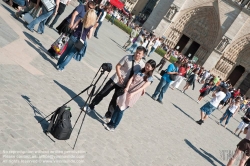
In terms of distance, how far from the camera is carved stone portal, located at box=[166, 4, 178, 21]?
3654 centimetres

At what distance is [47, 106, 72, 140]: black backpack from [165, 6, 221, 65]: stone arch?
112 ft

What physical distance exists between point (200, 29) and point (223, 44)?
3.75 meters

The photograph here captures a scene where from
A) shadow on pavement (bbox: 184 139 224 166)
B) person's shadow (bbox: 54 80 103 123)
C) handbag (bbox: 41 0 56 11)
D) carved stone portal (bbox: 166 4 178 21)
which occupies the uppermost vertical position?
carved stone portal (bbox: 166 4 178 21)

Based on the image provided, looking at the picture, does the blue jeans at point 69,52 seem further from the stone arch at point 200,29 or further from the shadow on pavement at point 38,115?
the stone arch at point 200,29

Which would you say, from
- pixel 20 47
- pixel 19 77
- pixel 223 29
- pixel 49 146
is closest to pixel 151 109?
pixel 20 47

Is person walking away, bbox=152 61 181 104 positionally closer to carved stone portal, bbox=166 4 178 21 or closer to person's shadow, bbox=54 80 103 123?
person's shadow, bbox=54 80 103 123

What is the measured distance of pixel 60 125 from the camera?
190 inches

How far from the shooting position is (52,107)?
581 centimetres

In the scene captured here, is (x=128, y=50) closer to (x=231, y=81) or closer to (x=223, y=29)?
(x=223, y=29)

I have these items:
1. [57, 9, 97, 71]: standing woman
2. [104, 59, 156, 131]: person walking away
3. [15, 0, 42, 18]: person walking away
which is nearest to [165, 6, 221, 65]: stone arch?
[15, 0, 42, 18]: person walking away

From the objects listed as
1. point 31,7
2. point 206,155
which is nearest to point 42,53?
point 31,7

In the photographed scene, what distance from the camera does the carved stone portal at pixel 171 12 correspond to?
36.5m

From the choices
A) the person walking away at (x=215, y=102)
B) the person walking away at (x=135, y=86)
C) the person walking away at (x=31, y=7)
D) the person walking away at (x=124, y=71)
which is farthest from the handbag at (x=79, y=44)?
the person walking away at (x=215, y=102)

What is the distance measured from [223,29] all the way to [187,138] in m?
29.3
